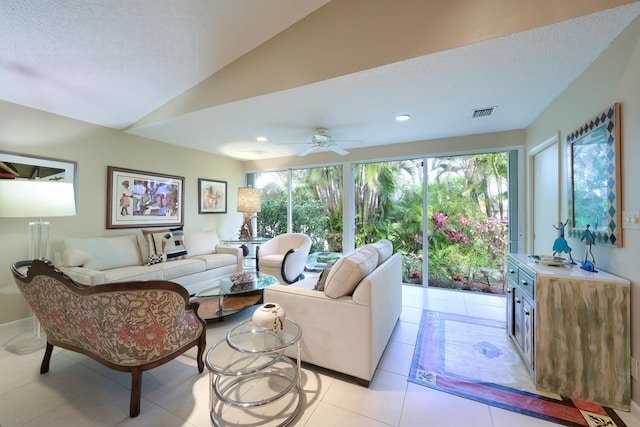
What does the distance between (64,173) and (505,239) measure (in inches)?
235

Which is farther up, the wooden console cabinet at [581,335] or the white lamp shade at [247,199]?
the white lamp shade at [247,199]

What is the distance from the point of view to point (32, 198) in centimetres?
227

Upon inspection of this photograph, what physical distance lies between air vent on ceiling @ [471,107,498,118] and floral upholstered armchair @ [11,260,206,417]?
3367 mm

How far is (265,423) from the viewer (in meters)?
1.55

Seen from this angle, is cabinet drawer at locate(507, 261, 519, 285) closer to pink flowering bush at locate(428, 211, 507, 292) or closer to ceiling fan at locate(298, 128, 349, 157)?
pink flowering bush at locate(428, 211, 507, 292)

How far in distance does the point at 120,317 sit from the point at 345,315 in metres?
1.40

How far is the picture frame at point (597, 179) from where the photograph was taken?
1.74 metres

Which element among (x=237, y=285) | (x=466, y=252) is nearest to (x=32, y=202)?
(x=237, y=285)

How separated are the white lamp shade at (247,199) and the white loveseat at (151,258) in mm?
759

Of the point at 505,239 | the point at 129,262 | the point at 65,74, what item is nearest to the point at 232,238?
the point at 129,262

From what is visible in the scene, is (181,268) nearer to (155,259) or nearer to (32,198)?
(155,259)

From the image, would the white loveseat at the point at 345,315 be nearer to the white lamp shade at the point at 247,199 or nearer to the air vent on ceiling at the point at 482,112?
the air vent on ceiling at the point at 482,112

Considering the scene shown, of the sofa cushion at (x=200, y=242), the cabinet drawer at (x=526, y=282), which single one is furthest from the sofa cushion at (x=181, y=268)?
the cabinet drawer at (x=526, y=282)

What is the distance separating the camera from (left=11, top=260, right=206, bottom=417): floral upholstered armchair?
4.94ft
